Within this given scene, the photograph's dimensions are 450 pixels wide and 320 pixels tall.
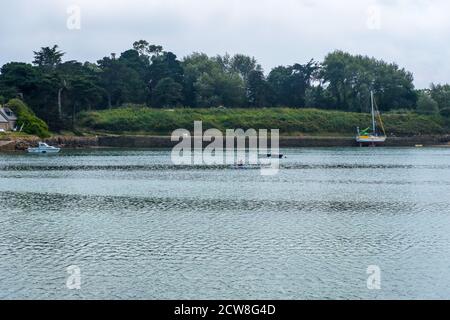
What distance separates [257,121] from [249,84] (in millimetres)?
18041

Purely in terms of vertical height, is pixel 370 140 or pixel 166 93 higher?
pixel 166 93

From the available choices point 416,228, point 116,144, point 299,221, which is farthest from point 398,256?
point 116,144

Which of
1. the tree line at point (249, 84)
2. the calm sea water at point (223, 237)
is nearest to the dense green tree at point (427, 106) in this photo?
the tree line at point (249, 84)

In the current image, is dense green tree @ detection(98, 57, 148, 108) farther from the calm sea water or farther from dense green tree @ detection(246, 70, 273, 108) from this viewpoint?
the calm sea water

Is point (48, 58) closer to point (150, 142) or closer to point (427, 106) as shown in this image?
point (150, 142)

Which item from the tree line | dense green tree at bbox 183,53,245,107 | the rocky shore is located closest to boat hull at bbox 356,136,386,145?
the rocky shore

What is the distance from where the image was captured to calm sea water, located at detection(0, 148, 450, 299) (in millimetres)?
23219

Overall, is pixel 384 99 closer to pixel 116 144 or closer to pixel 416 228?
pixel 116 144

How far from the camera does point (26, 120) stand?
109 m

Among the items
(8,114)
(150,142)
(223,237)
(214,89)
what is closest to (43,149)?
(8,114)

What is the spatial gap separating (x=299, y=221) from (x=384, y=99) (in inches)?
4939

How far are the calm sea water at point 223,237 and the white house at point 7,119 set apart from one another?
A: 49.7 meters

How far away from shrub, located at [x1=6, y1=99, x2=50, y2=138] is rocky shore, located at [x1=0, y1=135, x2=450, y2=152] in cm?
203

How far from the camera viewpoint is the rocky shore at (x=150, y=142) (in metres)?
106
